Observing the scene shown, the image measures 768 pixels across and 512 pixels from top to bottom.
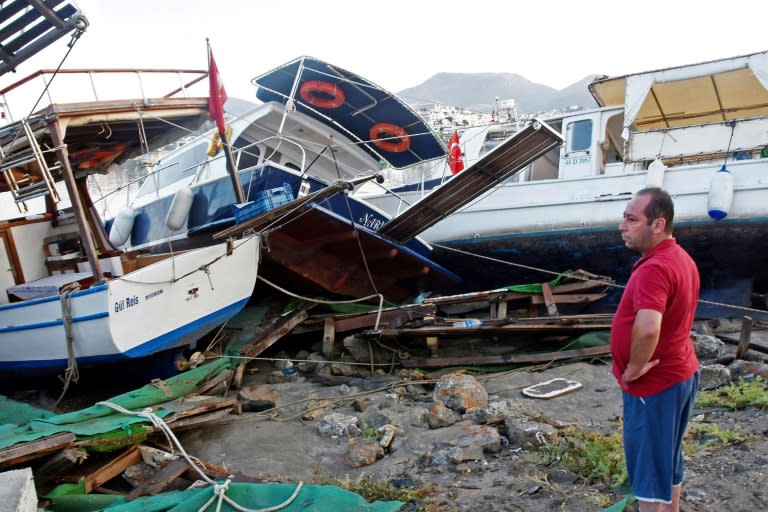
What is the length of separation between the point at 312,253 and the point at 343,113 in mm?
2617

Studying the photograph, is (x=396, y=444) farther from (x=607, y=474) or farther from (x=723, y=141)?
(x=723, y=141)

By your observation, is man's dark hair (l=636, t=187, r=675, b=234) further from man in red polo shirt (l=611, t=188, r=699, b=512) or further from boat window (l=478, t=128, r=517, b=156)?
boat window (l=478, t=128, r=517, b=156)

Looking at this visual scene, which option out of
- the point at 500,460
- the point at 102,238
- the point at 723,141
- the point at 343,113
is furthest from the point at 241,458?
the point at 723,141

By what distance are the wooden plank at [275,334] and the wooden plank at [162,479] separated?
3148 millimetres

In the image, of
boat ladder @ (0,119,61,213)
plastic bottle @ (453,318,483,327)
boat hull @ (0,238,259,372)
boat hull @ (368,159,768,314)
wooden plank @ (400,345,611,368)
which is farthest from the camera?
boat hull @ (368,159,768,314)

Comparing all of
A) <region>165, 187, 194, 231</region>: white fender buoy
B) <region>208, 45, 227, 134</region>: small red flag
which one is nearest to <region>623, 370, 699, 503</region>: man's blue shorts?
<region>208, 45, 227, 134</region>: small red flag

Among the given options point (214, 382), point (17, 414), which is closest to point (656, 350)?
point (214, 382)

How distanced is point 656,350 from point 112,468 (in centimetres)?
386

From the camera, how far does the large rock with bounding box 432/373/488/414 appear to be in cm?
534

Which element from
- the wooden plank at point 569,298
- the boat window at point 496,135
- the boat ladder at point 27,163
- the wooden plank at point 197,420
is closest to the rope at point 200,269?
the boat ladder at point 27,163

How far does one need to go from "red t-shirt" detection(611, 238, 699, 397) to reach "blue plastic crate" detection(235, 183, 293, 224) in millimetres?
5341

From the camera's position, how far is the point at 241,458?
15.6ft

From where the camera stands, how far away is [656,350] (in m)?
2.45

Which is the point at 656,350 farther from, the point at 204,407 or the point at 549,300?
the point at 549,300
